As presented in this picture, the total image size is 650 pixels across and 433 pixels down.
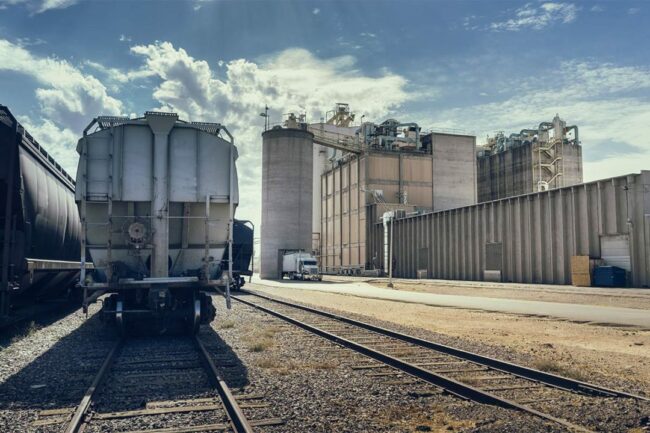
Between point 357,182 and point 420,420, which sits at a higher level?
point 357,182

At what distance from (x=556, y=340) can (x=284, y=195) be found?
46860 mm

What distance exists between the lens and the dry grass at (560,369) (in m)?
8.23

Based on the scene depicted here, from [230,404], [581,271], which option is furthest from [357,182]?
[230,404]

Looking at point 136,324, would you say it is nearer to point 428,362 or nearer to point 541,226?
point 428,362

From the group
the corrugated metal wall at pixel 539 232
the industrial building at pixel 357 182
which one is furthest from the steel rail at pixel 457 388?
the industrial building at pixel 357 182

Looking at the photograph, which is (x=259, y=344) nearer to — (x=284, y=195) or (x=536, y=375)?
(x=536, y=375)

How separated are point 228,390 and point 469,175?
6193 centimetres

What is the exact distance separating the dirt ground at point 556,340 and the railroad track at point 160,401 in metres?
5.23

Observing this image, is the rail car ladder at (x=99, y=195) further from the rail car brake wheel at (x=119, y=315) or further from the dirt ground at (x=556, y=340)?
the dirt ground at (x=556, y=340)

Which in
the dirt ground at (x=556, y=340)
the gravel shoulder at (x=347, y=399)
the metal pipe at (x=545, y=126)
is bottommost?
the dirt ground at (x=556, y=340)

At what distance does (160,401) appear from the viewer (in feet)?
22.5

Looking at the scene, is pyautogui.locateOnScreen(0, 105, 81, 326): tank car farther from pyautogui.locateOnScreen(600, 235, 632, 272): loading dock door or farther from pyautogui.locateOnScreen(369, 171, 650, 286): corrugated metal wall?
pyautogui.locateOnScreen(369, 171, 650, 286): corrugated metal wall

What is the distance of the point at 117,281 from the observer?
10.5 meters

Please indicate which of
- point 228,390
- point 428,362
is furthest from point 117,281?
point 428,362
